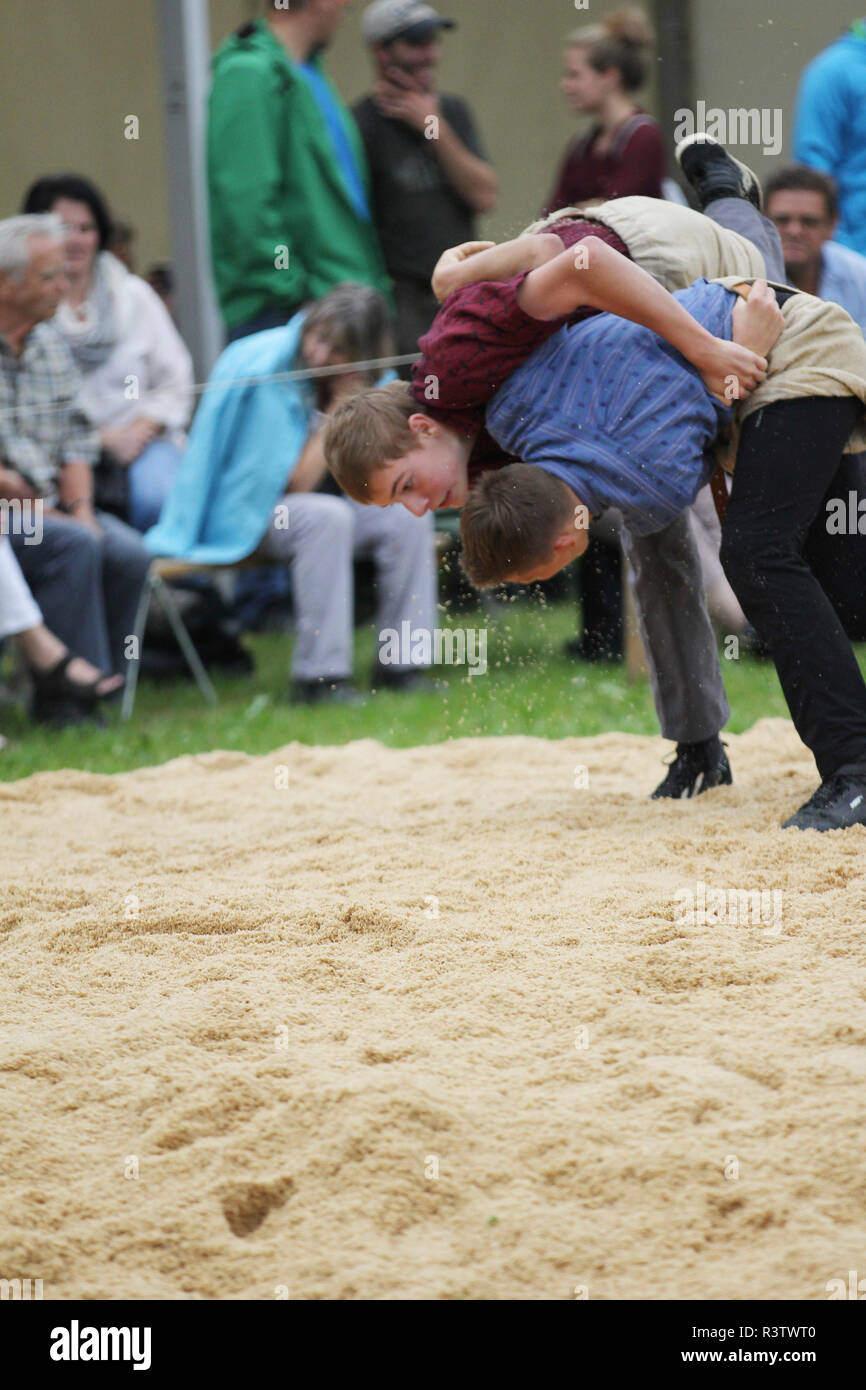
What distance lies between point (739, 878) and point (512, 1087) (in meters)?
0.95

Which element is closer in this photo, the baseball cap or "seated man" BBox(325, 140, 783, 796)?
"seated man" BBox(325, 140, 783, 796)

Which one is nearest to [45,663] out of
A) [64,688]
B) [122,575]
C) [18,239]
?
[64,688]

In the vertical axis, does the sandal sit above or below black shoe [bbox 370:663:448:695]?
above

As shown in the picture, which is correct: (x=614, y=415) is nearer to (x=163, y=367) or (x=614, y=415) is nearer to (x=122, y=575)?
(x=122, y=575)

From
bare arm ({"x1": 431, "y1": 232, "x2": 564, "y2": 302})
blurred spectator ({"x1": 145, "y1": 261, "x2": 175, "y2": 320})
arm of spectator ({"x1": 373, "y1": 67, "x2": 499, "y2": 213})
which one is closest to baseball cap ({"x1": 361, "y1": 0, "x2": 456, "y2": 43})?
arm of spectator ({"x1": 373, "y1": 67, "x2": 499, "y2": 213})

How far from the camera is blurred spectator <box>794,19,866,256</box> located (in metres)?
6.03

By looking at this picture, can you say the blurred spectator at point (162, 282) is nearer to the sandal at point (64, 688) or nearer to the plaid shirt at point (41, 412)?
the plaid shirt at point (41, 412)

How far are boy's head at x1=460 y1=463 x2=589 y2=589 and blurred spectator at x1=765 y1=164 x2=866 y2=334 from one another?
9.26ft

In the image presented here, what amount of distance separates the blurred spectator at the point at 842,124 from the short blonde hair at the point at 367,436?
3.52 m

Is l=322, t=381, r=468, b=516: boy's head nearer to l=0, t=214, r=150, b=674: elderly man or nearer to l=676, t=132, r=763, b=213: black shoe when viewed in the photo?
l=676, t=132, r=763, b=213: black shoe

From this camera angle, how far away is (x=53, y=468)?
18.9 feet

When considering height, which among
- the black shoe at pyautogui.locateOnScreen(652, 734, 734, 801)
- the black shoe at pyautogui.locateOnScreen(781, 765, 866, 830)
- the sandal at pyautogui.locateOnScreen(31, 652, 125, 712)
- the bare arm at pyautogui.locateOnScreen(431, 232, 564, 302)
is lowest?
the sandal at pyautogui.locateOnScreen(31, 652, 125, 712)

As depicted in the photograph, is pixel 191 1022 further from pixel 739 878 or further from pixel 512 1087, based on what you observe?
pixel 739 878

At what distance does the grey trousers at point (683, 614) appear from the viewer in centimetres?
364
